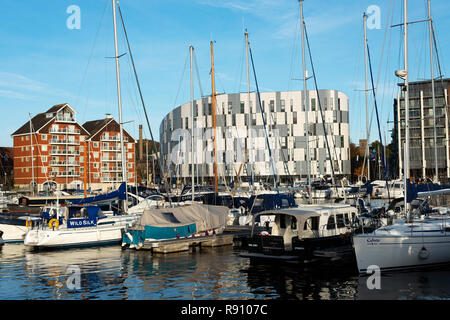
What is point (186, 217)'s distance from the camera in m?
32.1

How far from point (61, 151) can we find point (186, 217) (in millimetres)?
78569

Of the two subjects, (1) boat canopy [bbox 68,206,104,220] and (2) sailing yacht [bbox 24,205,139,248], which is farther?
(1) boat canopy [bbox 68,206,104,220]

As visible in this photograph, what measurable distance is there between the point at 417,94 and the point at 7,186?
9571cm

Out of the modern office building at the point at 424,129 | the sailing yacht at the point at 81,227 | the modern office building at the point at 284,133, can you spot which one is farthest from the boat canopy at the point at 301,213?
the modern office building at the point at 424,129

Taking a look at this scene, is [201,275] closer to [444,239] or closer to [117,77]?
[444,239]

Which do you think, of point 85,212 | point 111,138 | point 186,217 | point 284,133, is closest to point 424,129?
point 284,133

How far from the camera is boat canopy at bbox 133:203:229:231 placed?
101 feet

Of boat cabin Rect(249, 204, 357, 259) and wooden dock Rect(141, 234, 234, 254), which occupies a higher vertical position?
boat cabin Rect(249, 204, 357, 259)

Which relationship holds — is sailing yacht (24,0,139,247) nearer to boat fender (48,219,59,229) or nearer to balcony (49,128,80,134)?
boat fender (48,219,59,229)

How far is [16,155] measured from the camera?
104312 mm

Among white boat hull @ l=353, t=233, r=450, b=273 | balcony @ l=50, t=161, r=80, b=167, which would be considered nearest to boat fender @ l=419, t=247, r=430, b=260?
white boat hull @ l=353, t=233, r=450, b=273

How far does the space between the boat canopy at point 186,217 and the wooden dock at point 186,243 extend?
1348 millimetres

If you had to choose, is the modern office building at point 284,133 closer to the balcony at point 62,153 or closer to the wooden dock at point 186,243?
the balcony at point 62,153

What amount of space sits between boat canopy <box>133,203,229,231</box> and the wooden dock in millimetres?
1348
